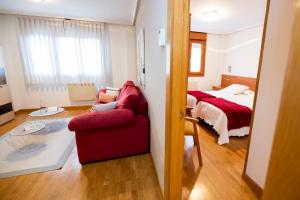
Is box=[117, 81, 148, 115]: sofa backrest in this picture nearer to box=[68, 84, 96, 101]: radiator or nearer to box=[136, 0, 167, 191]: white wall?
box=[136, 0, 167, 191]: white wall

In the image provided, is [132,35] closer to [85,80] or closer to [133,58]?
[133,58]

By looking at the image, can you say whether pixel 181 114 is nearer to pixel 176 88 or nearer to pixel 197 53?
pixel 176 88

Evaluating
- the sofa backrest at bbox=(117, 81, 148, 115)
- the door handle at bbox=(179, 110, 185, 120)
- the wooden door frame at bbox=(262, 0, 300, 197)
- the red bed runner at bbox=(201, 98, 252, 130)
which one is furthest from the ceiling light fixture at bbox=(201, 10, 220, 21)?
the wooden door frame at bbox=(262, 0, 300, 197)

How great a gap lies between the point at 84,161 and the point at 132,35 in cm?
376

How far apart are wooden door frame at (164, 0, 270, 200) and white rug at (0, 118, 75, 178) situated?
157cm

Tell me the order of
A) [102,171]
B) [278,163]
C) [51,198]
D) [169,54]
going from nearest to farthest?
1. [278,163]
2. [169,54]
3. [51,198]
4. [102,171]

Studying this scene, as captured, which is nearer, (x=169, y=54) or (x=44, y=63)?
(x=169, y=54)

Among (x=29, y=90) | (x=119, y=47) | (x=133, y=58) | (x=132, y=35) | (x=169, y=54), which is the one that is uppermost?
(x=132, y=35)

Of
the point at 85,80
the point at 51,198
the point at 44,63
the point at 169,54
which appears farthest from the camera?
the point at 85,80

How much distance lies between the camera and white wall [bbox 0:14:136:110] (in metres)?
3.68

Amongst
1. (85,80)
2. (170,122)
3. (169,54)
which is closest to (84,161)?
(170,122)

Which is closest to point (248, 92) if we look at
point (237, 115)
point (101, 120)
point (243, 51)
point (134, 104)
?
point (243, 51)

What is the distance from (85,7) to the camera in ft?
10.3

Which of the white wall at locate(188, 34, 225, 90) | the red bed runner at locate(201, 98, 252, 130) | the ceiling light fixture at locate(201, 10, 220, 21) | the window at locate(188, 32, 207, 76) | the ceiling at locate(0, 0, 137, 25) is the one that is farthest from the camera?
the white wall at locate(188, 34, 225, 90)
